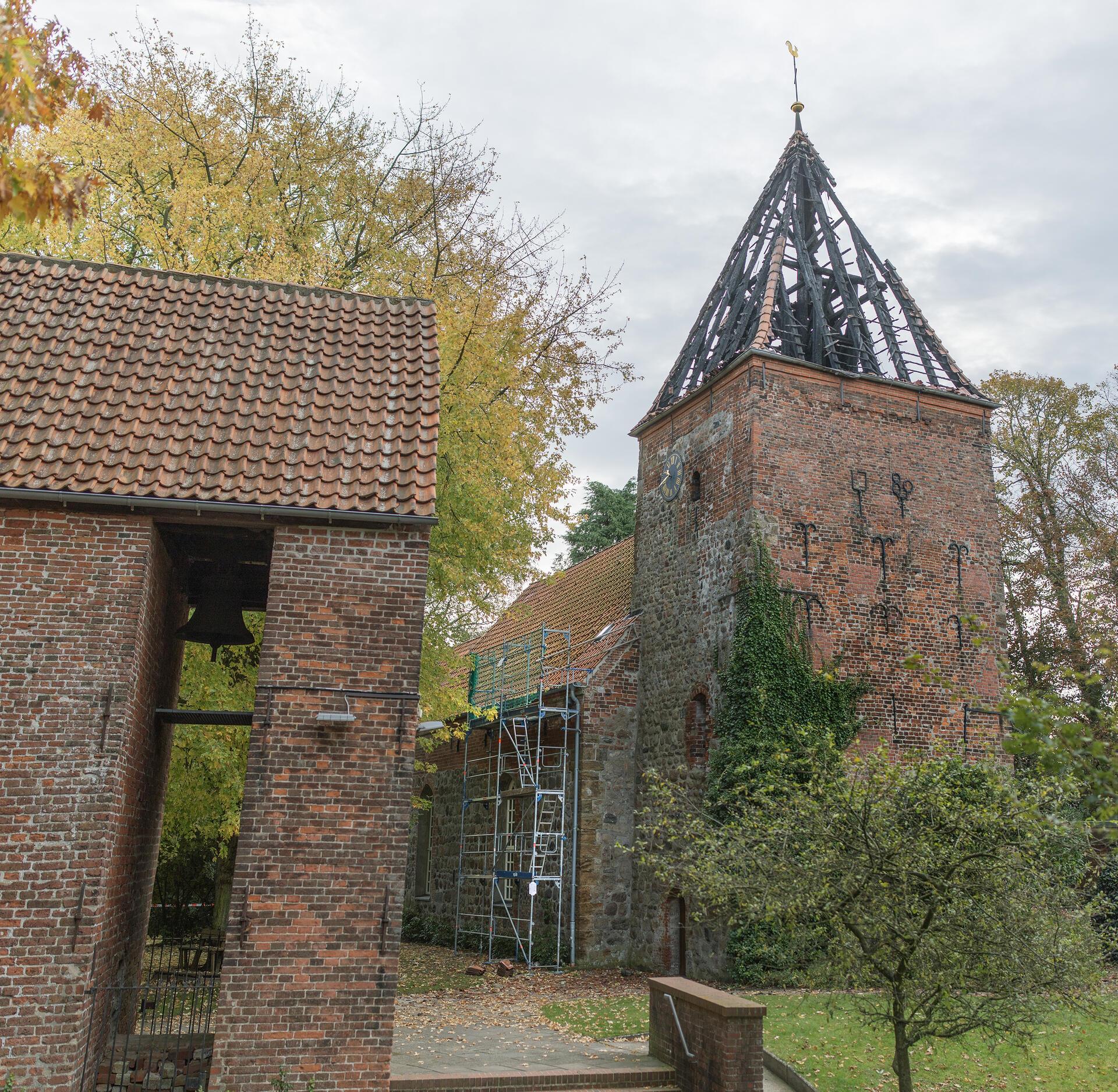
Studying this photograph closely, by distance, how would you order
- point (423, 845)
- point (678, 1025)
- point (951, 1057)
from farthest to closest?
point (423, 845), point (951, 1057), point (678, 1025)

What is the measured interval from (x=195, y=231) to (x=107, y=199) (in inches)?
60.7

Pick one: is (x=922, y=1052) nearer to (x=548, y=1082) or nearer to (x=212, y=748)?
(x=548, y=1082)

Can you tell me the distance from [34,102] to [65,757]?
4.74 m

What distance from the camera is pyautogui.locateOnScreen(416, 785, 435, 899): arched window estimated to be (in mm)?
25609

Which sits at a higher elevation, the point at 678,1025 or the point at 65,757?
the point at 65,757

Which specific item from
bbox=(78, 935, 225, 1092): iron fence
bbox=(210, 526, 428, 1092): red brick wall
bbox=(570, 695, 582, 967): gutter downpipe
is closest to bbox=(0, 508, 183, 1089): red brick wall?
bbox=(78, 935, 225, 1092): iron fence

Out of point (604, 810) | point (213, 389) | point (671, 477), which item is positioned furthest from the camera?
point (671, 477)

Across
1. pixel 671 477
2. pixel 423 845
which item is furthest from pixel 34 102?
pixel 423 845

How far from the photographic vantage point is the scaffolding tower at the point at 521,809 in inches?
741

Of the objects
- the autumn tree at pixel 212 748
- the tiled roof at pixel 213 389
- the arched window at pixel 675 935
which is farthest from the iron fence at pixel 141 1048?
the arched window at pixel 675 935

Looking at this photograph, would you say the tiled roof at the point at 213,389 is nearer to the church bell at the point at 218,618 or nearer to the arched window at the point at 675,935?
the church bell at the point at 218,618

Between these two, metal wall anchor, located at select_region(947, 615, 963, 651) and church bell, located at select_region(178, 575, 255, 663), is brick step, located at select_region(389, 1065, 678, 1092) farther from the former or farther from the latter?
metal wall anchor, located at select_region(947, 615, 963, 651)

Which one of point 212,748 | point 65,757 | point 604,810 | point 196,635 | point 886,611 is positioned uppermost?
point 886,611

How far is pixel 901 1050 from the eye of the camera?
8531mm
